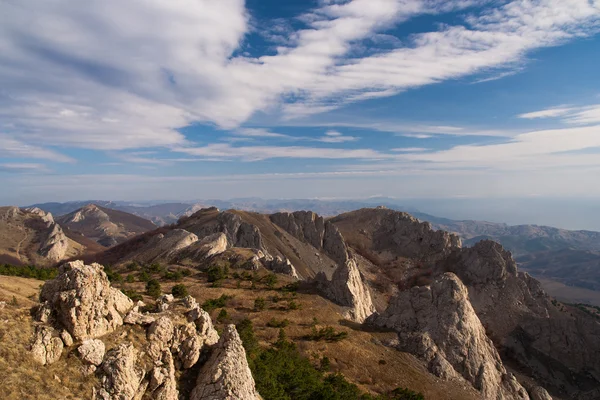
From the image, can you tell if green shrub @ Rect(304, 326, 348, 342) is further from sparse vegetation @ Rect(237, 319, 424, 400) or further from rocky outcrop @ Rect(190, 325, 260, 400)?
rocky outcrop @ Rect(190, 325, 260, 400)

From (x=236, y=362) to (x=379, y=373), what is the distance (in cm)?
2141

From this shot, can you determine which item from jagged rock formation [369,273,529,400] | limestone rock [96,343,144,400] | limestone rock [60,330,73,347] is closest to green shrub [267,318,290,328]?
jagged rock formation [369,273,529,400]

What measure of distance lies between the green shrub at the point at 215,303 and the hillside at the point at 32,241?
126 metres

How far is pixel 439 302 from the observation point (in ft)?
157

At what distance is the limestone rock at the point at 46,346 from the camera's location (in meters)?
16.5

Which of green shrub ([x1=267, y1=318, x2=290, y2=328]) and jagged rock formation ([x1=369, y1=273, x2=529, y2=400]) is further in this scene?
green shrub ([x1=267, y1=318, x2=290, y2=328])

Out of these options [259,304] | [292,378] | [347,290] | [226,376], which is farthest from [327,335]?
[226,376]

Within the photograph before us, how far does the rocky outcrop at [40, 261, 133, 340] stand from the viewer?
1873cm

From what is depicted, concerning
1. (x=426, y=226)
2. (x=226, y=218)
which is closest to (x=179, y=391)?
(x=226, y=218)

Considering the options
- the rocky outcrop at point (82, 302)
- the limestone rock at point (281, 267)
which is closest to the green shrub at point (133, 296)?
the rocky outcrop at point (82, 302)

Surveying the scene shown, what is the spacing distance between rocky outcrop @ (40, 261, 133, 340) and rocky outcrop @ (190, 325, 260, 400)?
20.8 feet

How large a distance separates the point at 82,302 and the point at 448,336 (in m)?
42.2

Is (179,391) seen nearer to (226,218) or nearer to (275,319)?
(275,319)

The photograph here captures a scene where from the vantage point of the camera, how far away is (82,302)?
19.0 m
